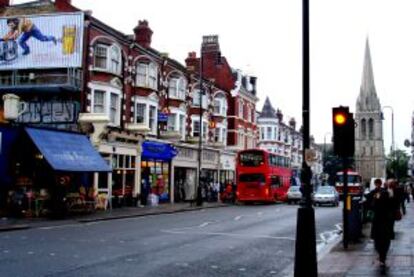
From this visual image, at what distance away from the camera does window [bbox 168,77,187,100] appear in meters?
46.5

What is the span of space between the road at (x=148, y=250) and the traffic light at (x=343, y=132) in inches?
117

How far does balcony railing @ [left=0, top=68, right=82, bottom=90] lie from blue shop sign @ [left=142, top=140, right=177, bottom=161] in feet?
27.7

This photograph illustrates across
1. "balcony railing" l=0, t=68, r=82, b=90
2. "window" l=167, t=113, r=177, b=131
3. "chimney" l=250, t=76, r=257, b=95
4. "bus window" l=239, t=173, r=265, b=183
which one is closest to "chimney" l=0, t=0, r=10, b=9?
"balcony railing" l=0, t=68, r=82, b=90

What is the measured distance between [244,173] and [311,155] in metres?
37.1

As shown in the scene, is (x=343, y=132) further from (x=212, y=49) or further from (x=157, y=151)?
(x=212, y=49)

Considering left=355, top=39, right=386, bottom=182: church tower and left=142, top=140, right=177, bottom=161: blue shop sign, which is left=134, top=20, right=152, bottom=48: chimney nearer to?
left=142, top=140, right=177, bottom=161: blue shop sign

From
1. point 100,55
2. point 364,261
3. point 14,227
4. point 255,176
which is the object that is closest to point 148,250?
point 364,261

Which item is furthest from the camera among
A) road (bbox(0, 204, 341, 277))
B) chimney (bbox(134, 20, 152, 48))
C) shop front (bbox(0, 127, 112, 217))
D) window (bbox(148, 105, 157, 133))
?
chimney (bbox(134, 20, 152, 48))

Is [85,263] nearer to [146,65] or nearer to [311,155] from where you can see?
[311,155]

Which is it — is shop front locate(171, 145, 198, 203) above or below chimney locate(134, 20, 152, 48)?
below

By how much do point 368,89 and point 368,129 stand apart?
439 inches

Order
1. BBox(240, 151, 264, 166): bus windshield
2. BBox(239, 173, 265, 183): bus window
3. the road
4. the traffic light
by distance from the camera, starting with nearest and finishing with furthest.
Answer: the road, the traffic light, BBox(240, 151, 264, 166): bus windshield, BBox(239, 173, 265, 183): bus window

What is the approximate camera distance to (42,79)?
3544 cm

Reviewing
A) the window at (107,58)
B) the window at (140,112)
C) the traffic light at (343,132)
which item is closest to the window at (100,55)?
the window at (107,58)
